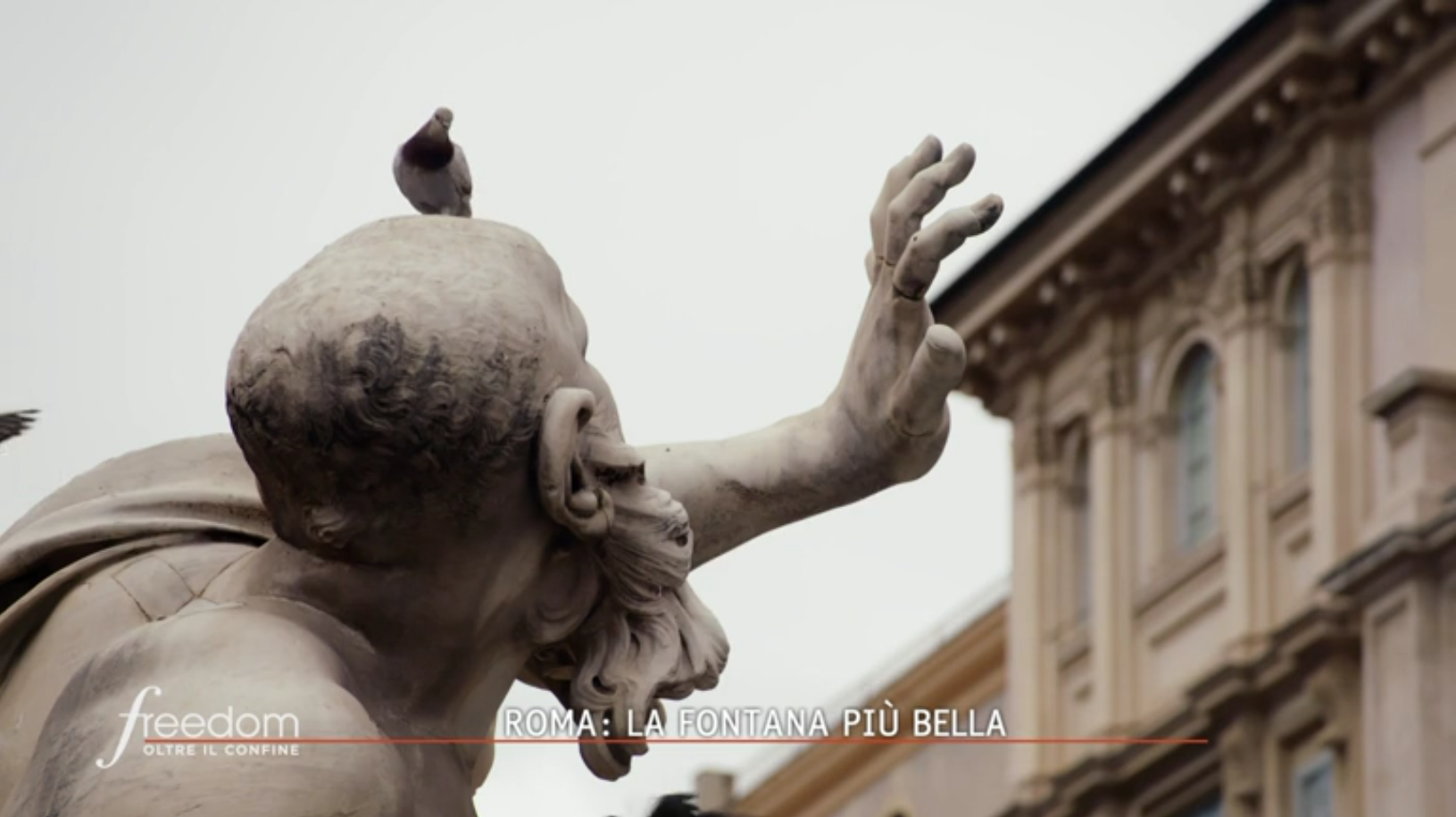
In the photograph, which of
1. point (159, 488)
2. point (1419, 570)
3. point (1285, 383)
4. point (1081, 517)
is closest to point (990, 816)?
point (1081, 517)

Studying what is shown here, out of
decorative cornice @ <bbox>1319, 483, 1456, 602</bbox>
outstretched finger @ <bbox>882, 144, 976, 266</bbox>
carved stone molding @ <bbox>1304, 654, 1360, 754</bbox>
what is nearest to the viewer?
outstretched finger @ <bbox>882, 144, 976, 266</bbox>

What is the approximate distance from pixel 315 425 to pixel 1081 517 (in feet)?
132

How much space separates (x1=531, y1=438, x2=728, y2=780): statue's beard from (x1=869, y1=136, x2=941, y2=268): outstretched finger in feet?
1.38

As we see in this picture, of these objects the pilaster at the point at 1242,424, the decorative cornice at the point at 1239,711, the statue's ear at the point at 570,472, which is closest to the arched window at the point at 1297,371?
the pilaster at the point at 1242,424

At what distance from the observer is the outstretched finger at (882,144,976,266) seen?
4.35 meters

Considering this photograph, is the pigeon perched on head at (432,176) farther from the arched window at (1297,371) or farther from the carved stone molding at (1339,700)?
the arched window at (1297,371)

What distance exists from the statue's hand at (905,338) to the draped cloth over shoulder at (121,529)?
1.93 ft

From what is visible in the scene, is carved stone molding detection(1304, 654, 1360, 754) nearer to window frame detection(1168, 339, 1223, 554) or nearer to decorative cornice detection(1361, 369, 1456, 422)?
decorative cornice detection(1361, 369, 1456, 422)

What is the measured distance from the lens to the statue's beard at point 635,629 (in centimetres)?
408

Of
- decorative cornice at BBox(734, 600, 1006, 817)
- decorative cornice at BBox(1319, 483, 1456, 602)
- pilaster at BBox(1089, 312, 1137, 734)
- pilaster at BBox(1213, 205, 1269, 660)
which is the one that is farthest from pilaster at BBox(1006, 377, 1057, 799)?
decorative cornice at BBox(1319, 483, 1456, 602)

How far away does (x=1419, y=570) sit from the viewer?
35688 mm

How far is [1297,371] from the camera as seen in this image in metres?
40.1

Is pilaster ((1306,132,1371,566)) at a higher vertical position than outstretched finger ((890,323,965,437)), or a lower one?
higher

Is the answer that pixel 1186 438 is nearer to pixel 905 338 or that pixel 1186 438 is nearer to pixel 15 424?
pixel 15 424
